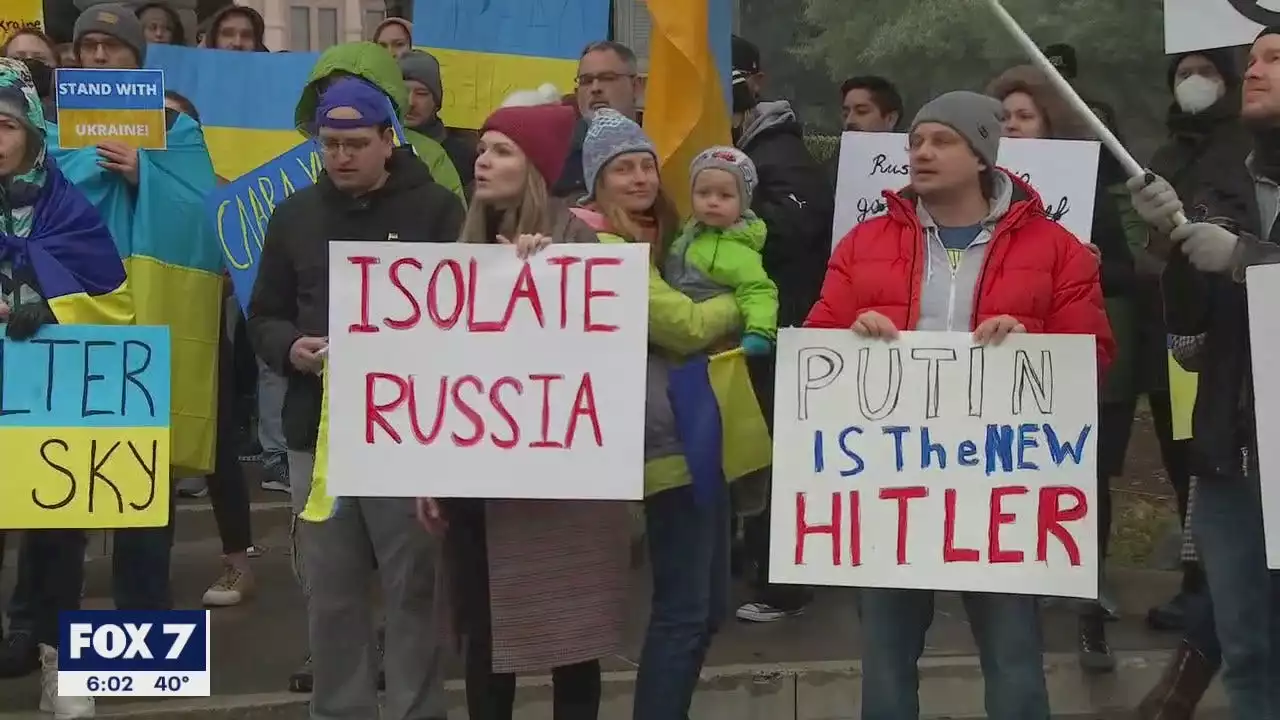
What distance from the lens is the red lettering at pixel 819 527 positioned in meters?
3.40

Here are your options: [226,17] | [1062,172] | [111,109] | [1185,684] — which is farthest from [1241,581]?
[226,17]

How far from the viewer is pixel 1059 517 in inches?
133

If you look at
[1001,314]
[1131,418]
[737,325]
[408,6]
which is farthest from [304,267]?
[408,6]

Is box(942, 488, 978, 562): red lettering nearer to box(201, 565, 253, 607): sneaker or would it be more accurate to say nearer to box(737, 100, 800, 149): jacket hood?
box(737, 100, 800, 149): jacket hood

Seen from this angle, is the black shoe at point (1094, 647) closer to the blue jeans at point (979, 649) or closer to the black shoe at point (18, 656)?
the blue jeans at point (979, 649)

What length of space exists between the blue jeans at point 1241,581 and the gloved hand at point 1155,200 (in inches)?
26.9

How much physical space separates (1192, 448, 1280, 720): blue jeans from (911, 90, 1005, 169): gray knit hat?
983 millimetres

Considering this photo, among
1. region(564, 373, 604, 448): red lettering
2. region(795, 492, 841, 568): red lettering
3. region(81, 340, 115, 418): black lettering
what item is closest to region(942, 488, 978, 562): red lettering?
region(795, 492, 841, 568): red lettering

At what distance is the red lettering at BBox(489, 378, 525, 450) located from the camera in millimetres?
3439

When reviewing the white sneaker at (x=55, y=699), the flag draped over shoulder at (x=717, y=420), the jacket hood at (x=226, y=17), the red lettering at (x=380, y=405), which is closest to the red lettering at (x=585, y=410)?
the flag draped over shoulder at (x=717, y=420)

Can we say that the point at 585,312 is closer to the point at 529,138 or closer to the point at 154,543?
the point at 529,138

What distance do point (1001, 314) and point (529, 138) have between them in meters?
1.13

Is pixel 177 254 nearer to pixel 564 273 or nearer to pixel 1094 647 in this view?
pixel 564 273

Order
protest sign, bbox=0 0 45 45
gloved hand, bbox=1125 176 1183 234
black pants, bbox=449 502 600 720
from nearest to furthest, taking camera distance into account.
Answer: gloved hand, bbox=1125 176 1183 234
black pants, bbox=449 502 600 720
protest sign, bbox=0 0 45 45
